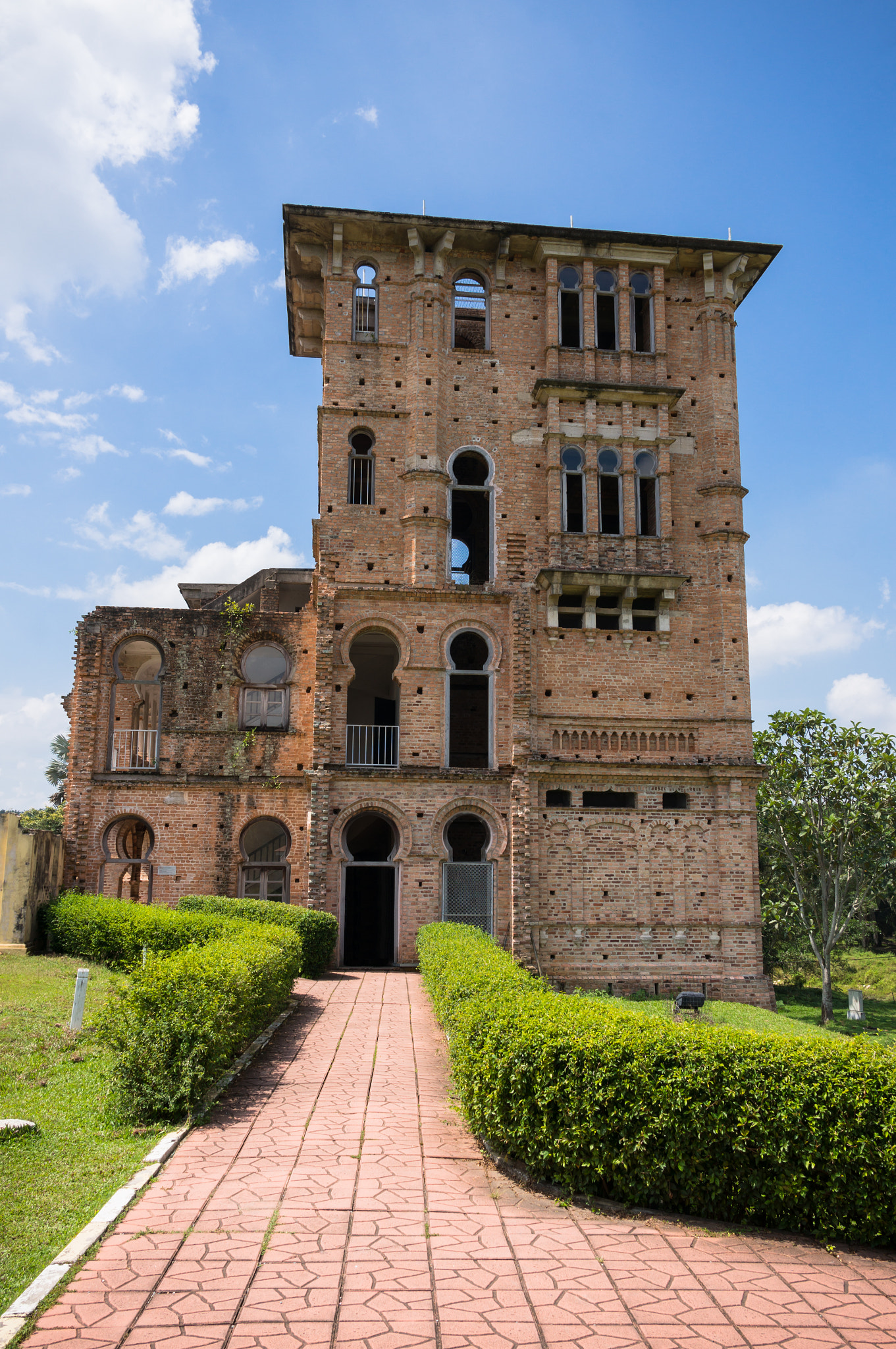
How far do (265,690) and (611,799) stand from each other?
864cm

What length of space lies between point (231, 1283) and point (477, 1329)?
1.43m

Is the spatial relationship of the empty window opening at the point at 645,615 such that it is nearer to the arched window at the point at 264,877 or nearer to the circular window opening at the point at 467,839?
the circular window opening at the point at 467,839

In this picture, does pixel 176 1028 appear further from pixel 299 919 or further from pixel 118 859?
pixel 118 859

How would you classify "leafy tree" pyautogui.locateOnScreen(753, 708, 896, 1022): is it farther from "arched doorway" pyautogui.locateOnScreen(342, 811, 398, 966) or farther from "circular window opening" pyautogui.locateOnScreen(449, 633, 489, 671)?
"arched doorway" pyautogui.locateOnScreen(342, 811, 398, 966)

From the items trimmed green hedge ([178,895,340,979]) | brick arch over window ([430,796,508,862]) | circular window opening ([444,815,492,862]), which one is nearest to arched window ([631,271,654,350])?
brick arch over window ([430,796,508,862])

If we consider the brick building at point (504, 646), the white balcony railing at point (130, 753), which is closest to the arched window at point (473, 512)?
the brick building at point (504, 646)

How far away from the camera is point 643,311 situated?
2409 cm

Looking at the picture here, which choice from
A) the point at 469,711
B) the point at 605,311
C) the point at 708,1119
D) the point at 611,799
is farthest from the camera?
the point at 469,711

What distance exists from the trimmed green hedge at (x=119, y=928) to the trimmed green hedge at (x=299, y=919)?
656 mm

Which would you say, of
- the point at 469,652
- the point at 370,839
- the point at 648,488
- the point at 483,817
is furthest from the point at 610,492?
the point at 370,839

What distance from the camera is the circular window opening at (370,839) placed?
81.6 ft

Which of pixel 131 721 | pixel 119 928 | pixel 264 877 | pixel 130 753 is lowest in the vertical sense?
pixel 119 928

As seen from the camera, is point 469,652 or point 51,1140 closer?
point 51,1140

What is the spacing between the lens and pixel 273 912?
1680 centimetres
